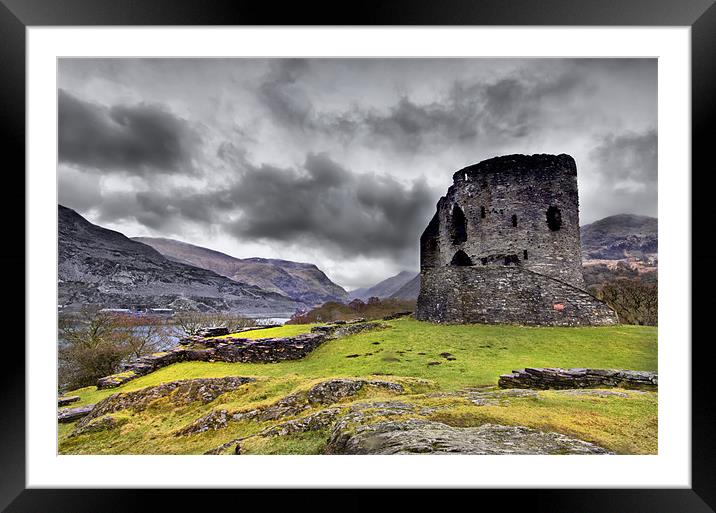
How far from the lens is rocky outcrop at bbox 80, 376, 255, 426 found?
4871mm

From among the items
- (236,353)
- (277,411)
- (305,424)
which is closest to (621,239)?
(305,424)

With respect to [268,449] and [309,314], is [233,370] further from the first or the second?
[309,314]

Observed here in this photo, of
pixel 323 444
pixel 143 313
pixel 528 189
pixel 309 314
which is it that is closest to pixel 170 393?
pixel 323 444

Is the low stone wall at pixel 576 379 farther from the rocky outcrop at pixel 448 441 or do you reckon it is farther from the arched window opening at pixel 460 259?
the arched window opening at pixel 460 259

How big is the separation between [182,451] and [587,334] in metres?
8.73

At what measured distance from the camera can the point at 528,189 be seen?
37.0ft

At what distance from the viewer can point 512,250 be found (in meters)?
11.2

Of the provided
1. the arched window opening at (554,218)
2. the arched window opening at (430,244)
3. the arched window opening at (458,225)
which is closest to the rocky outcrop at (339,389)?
the arched window opening at (458,225)

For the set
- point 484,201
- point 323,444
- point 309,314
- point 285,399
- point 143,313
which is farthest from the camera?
point 309,314

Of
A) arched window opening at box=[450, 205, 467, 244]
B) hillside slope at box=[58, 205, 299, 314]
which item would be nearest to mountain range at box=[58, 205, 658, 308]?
hillside slope at box=[58, 205, 299, 314]

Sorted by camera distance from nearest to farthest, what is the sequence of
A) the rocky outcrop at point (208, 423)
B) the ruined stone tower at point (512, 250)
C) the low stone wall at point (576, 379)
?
1. the rocky outcrop at point (208, 423)
2. the low stone wall at point (576, 379)
3. the ruined stone tower at point (512, 250)

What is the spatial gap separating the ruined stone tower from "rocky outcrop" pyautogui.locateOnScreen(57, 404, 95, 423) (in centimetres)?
846

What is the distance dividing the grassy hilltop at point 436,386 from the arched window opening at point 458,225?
514 cm

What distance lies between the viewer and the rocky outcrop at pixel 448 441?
2.96 metres
